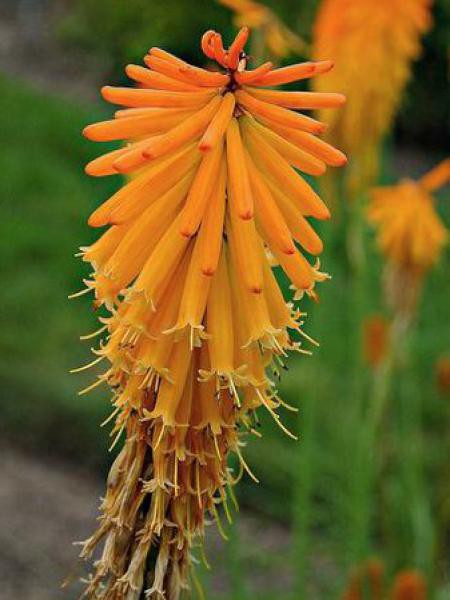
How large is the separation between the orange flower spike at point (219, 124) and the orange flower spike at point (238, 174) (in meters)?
0.02

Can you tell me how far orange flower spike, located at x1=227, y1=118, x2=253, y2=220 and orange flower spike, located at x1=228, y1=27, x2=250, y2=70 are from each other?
74 mm

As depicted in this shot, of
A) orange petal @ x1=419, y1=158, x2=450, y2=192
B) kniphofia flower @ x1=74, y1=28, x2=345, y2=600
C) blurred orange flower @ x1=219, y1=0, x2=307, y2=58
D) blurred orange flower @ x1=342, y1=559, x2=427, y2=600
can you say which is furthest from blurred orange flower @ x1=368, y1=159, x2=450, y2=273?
kniphofia flower @ x1=74, y1=28, x2=345, y2=600

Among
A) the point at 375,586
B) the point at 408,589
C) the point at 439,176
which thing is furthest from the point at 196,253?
the point at 375,586

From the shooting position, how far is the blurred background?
368cm

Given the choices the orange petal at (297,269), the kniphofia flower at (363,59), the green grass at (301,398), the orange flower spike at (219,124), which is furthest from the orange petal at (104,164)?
the kniphofia flower at (363,59)

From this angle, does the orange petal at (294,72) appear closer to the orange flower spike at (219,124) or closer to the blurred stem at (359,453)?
the orange flower spike at (219,124)

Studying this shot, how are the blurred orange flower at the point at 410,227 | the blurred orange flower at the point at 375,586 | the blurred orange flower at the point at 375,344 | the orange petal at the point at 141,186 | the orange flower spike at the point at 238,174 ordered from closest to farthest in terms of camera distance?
the orange flower spike at the point at 238,174
the orange petal at the point at 141,186
the blurred orange flower at the point at 375,586
the blurred orange flower at the point at 410,227
the blurred orange flower at the point at 375,344

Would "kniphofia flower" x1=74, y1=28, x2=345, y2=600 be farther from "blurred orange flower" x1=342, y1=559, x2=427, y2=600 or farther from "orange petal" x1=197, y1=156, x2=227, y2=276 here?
"blurred orange flower" x1=342, y1=559, x2=427, y2=600

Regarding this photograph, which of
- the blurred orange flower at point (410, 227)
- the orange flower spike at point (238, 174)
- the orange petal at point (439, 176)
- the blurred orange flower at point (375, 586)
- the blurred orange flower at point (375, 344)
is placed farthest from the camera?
the blurred orange flower at point (375, 344)

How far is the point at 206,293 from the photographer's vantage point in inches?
59.7

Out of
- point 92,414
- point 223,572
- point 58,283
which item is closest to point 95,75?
point 58,283

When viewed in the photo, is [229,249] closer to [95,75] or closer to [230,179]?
[230,179]

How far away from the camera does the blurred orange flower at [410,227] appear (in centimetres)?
366

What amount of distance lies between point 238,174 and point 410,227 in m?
2.28
